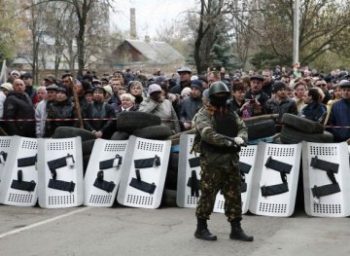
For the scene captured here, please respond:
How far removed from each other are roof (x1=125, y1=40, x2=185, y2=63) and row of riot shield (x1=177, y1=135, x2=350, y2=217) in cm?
6808

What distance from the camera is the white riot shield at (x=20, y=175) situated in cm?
970

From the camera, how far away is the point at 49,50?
57.6m

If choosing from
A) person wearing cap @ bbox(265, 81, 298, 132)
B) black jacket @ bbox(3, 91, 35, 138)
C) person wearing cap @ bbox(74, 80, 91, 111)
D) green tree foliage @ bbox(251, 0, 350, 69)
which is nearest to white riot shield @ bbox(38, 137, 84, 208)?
person wearing cap @ bbox(74, 80, 91, 111)

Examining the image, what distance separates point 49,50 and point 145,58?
31.1m

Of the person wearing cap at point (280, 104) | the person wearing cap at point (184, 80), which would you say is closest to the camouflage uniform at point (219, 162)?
the person wearing cap at point (280, 104)

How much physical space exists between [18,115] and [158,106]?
2645 mm

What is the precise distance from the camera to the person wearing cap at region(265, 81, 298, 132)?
403 inches

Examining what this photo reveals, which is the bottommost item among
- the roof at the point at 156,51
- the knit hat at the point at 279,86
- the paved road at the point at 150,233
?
the paved road at the point at 150,233

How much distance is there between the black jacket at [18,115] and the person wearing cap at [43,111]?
15 cm

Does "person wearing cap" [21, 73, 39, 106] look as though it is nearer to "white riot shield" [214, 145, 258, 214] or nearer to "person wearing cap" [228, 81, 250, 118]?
"person wearing cap" [228, 81, 250, 118]

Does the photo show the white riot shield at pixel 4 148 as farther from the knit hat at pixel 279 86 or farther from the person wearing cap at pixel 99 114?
the knit hat at pixel 279 86

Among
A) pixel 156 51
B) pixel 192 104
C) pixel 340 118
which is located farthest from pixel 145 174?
pixel 156 51

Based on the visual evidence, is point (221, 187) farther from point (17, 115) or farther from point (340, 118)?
point (17, 115)

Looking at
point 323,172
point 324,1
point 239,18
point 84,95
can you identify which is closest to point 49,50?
point 324,1
